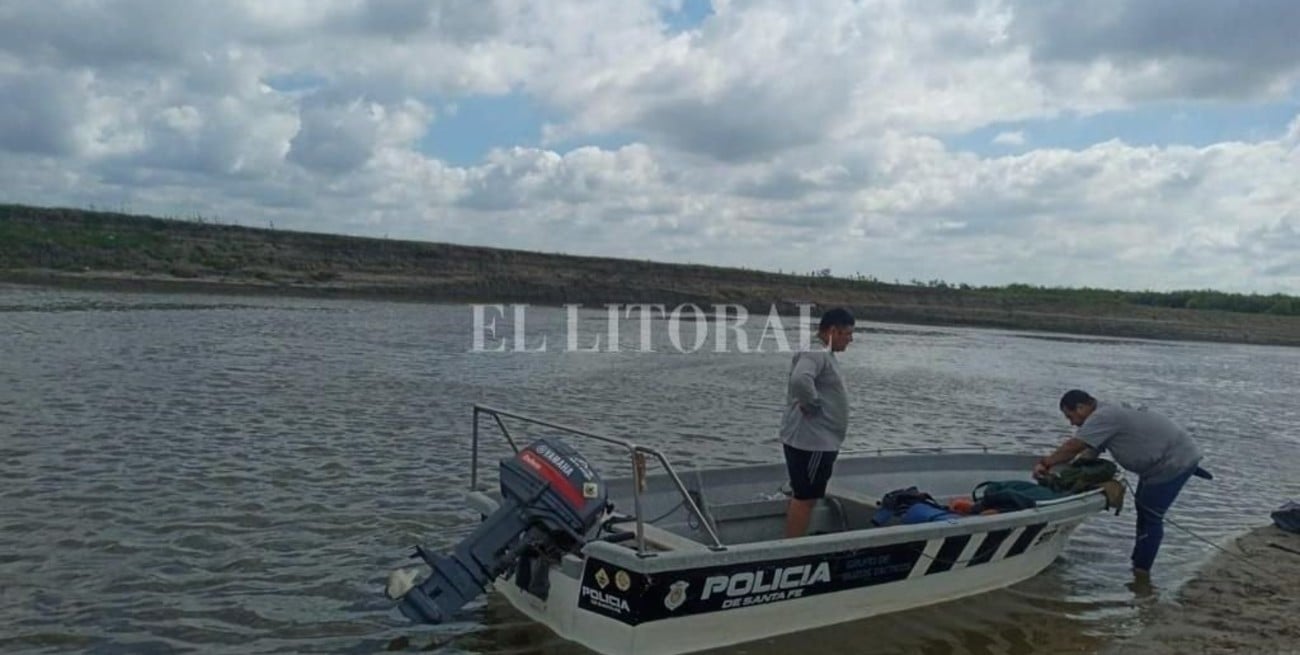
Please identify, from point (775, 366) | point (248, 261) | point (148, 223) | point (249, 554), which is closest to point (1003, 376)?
point (775, 366)

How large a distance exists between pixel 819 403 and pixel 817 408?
0.15 ft

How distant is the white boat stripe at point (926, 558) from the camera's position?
7.67m

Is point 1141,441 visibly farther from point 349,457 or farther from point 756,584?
point 349,457

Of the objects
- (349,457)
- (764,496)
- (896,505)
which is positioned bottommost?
(349,457)

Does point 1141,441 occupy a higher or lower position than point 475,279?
lower

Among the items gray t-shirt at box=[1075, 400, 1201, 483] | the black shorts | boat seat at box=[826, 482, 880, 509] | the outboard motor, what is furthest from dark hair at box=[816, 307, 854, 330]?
gray t-shirt at box=[1075, 400, 1201, 483]

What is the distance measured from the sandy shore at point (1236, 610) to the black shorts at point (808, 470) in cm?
241

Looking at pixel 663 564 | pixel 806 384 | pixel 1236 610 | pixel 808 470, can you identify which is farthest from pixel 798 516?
pixel 1236 610

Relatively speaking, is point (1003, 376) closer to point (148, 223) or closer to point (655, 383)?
point (655, 383)

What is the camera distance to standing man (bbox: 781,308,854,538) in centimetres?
775

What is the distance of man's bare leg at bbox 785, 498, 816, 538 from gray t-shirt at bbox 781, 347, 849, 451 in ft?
1.97

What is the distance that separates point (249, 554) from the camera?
Answer: 8016 mm

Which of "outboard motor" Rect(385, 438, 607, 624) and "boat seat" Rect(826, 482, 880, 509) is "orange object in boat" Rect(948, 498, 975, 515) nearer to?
"boat seat" Rect(826, 482, 880, 509)

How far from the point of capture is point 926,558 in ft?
25.3
